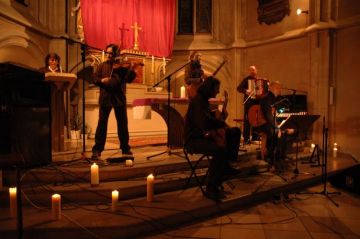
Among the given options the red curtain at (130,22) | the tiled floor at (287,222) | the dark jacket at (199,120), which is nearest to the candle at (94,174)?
the tiled floor at (287,222)

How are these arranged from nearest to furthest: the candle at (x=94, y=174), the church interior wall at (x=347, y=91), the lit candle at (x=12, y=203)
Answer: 1. the lit candle at (x=12, y=203)
2. the candle at (x=94, y=174)
3. the church interior wall at (x=347, y=91)

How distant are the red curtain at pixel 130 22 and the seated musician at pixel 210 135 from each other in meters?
5.65

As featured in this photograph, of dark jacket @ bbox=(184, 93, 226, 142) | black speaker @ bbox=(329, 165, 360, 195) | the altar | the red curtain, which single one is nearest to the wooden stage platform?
black speaker @ bbox=(329, 165, 360, 195)

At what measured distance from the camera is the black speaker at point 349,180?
5.13 metres

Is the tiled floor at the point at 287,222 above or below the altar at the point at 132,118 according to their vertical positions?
below

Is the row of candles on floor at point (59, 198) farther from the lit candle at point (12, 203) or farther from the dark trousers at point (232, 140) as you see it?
the dark trousers at point (232, 140)

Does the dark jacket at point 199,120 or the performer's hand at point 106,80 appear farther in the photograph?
the performer's hand at point 106,80

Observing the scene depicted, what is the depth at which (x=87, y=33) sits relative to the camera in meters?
8.88

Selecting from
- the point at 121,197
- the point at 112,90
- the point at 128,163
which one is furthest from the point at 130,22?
the point at 121,197

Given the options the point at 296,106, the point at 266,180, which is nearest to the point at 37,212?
the point at 266,180

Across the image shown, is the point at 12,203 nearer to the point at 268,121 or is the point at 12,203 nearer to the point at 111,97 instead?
the point at 111,97

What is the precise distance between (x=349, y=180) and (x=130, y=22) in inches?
284

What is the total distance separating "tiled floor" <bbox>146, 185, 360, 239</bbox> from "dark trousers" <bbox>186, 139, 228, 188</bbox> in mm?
480

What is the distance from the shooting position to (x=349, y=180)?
5305mm
